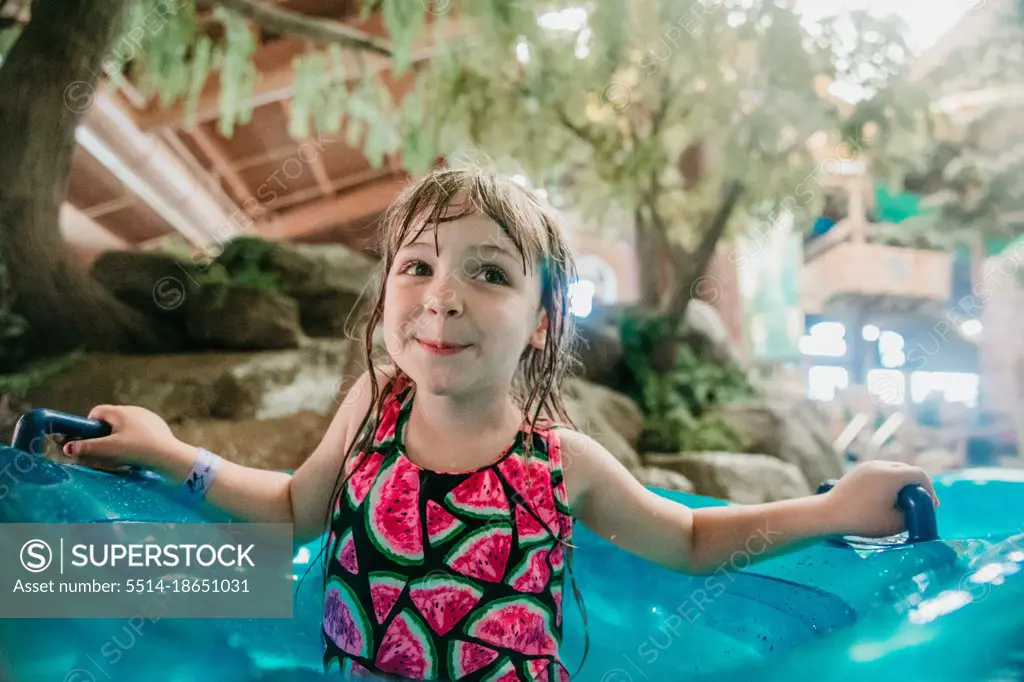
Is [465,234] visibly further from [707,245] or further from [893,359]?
[707,245]

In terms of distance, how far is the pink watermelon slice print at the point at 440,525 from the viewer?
0.72m

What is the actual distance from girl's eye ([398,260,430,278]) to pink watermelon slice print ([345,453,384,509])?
194mm

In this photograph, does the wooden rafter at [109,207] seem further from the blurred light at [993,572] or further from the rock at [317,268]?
the blurred light at [993,572]

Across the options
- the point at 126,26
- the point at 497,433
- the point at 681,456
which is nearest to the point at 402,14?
the point at 126,26

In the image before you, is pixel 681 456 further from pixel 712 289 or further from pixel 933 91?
pixel 933 91

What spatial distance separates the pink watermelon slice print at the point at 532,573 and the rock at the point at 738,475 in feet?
5.75

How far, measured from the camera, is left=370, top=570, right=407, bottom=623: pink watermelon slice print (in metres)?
0.71

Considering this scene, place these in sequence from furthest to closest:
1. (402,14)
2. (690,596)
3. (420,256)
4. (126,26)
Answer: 1. (402,14)
2. (126,26)
3. (690,596)
4. (420,256)

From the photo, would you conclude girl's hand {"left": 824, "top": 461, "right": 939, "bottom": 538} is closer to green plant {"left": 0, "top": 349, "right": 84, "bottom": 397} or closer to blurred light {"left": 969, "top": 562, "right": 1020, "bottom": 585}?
blurred light {"left": 969, "top": 562, "right": 1020, "bottom": 585}

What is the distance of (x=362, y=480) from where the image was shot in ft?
2.51

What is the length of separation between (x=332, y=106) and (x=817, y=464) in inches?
78.9

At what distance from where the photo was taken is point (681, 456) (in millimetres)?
2510

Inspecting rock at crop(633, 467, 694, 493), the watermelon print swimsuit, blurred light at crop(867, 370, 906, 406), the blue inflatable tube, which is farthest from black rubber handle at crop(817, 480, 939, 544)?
blurred light at crop(867, 370, 906, 406)

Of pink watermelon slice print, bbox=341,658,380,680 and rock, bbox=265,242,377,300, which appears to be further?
rock, bbox=265,242,377,300
